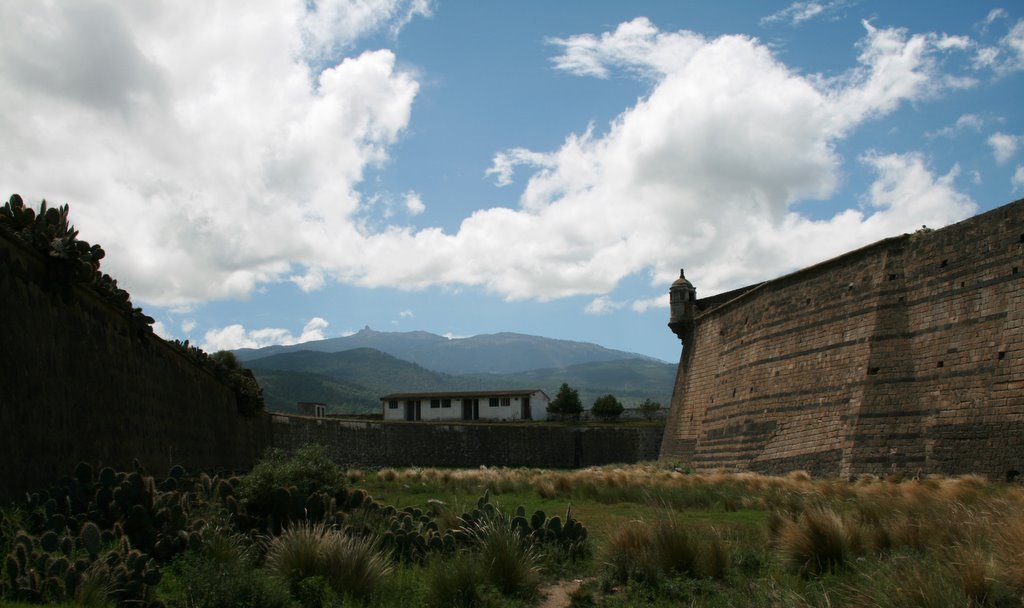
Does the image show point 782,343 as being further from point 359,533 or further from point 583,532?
point 359,533

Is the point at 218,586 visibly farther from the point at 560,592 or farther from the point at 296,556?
the point at 560,592

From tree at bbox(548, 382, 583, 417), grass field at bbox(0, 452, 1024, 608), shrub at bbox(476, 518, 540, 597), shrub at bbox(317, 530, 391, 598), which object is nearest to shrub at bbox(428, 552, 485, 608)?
grass field at bbox(0, 452, 1024, 608)

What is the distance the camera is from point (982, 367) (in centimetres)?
2059

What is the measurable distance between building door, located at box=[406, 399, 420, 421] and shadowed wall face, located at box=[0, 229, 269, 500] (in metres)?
53.3

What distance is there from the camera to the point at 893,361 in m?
23.9

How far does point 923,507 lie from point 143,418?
1344cm

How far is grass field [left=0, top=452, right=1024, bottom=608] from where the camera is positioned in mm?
7918

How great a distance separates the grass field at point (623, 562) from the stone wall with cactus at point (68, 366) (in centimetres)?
163

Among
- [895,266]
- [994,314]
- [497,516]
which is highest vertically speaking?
[895,266]

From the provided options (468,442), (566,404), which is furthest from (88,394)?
(566,404)

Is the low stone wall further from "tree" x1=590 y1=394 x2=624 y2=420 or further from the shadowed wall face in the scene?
the shadowed wall face

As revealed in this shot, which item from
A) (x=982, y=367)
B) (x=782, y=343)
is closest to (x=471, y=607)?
(x=982, y=367)

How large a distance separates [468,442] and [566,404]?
2337 centimetres

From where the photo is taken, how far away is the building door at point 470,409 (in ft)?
232
